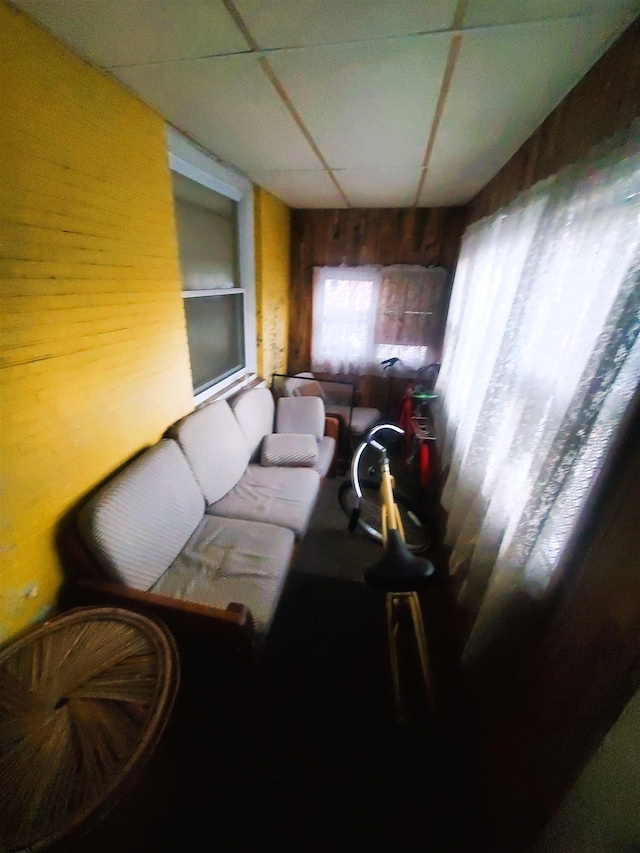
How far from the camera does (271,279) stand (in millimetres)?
2896

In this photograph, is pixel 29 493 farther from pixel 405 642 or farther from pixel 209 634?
pixel 405 642

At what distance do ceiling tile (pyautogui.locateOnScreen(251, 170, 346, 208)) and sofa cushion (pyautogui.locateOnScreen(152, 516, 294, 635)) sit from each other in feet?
7.28

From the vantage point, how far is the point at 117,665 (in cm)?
91

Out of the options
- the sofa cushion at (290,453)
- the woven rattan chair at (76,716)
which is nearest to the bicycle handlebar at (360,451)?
the sofa cushion at (290,453)

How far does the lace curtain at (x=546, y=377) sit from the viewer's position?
0.76 metres

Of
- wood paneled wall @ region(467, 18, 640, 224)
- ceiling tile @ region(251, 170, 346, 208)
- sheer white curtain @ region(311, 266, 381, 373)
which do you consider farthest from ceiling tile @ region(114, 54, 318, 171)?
sheer white curtain @ region(311, 266, 381, 373)

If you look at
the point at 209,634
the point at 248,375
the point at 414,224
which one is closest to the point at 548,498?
the point at 209,634

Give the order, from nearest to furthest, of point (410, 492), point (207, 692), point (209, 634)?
point (209, 634) → point (207, 692) → point (410, 492)

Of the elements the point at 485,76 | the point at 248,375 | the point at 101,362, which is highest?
the point at 485,76

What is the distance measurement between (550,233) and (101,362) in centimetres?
168

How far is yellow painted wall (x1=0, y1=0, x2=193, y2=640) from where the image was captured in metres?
0.90

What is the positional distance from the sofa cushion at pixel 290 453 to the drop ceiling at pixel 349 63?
1.69 m

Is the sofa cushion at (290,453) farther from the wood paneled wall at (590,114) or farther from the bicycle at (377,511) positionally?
the wood paneled wall at (590,114)

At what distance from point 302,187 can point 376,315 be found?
131 centimetres
